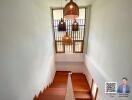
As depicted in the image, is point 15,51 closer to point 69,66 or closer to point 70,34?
Result: point 70,34

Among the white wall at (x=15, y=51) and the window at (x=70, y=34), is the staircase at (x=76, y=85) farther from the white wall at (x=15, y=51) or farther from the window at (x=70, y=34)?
the white wall at (x=15, y=51)

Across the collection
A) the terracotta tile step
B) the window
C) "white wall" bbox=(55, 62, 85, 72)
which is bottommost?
the terracotta tile step

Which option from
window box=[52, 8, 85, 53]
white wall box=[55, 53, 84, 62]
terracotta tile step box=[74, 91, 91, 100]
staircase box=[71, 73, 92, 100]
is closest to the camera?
terracotta tile step box=[74, 91, 91, 100]

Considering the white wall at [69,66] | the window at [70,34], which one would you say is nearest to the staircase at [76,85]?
the white wall at [69,66]

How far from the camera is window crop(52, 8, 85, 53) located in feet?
27.0

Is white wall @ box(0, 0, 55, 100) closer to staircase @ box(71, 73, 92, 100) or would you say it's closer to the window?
staircase @ box(71, 73, 92, 100)

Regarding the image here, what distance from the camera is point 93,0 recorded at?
6.57 meters

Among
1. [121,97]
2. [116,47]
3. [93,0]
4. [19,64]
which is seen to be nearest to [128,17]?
[116,47]

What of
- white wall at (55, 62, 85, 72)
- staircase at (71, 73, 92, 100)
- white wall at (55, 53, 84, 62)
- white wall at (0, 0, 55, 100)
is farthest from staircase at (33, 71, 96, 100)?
white wall at (0, 0, 55, 100)

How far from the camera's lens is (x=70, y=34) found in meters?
8.88

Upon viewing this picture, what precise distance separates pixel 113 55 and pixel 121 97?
1.00m

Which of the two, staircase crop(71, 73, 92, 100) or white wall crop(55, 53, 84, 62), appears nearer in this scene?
staircase crop(71, 73, 92, 100)

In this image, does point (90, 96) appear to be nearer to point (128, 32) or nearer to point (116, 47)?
point (116, 47)

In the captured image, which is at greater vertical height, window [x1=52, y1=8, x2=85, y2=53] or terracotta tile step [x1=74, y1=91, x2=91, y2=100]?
window [x1=52, y1=8, x2=85, y2=53]
